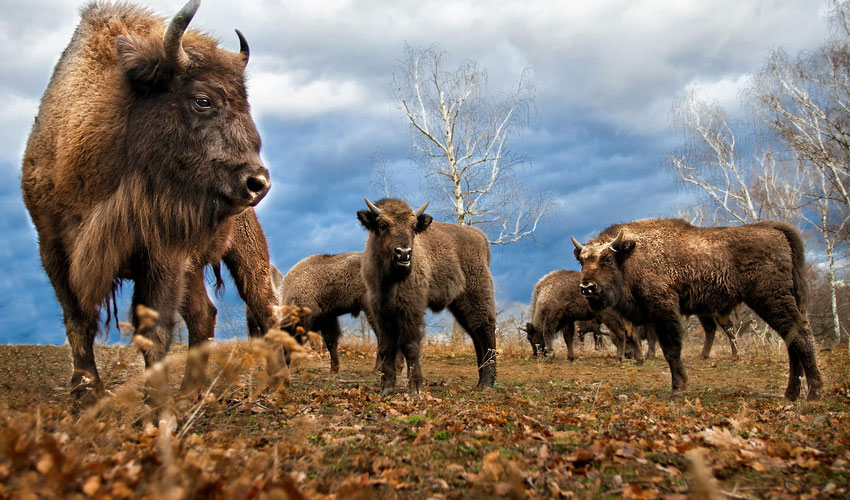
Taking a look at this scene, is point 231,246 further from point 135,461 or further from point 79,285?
point 135,461

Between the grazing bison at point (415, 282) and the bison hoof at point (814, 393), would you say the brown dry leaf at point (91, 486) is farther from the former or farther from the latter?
the bison hoof at point (814, 393)

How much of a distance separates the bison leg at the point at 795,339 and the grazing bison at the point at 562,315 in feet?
33.5

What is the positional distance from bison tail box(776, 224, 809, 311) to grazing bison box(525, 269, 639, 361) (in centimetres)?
1005

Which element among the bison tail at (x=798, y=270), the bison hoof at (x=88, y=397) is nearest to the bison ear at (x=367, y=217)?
the bison hoof at (x=88, y=397)

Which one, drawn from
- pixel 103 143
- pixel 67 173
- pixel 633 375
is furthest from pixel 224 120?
pixel 633 375

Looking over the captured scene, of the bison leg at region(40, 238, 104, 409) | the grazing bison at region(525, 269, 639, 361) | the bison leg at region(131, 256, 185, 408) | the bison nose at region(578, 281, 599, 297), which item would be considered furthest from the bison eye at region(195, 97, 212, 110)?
the grazing bison at region(525, 269, 639, 361)

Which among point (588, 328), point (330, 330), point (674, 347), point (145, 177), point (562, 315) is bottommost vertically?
point (674, 347)

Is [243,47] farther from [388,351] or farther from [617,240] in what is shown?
[617,240]

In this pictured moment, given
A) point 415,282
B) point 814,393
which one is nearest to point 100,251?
point 415,282

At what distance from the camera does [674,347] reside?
28.3 ft

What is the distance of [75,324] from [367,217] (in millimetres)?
4354

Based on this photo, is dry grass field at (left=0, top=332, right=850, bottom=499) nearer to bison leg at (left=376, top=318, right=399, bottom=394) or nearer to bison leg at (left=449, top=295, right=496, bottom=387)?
bison leg at (left=376, top=318, right=399, bottom=394)

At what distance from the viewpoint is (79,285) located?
15.7 feet

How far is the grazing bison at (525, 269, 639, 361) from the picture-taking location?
18.8m
